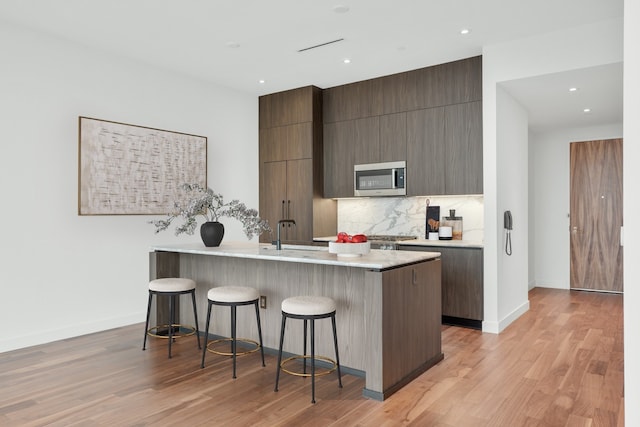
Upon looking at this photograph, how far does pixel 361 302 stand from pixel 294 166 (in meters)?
3.11

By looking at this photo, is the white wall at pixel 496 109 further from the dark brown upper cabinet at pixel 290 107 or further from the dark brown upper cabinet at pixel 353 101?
the dark brown upper cabinet at pixel 290 107

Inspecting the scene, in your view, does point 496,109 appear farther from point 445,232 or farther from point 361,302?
point 361,302

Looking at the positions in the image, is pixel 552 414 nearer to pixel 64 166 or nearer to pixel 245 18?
pixel 245 18

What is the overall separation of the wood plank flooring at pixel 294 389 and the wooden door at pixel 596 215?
108 inches

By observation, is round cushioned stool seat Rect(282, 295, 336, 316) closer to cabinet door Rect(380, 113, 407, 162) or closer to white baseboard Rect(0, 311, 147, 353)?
white baseboard Rect(0, 311, 147, 353)

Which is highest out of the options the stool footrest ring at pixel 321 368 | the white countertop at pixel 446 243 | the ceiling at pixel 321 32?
the ceiling at pixel 321 32

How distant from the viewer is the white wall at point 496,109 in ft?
13.3

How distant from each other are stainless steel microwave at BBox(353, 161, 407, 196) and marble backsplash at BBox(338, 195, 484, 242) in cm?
40

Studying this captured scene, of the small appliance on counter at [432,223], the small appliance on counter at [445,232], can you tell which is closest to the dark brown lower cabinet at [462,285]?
the small appliance on counter at [445,232]

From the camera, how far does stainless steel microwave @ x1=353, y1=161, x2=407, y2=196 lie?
5273mm

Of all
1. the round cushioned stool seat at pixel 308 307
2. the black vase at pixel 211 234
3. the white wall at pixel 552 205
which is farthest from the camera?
the white wall at pixel 552 205

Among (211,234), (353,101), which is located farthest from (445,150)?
(211,234)

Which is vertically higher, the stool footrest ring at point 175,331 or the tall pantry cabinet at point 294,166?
the tall pantry cabinet at point 294,166

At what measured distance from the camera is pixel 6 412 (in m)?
2.66
